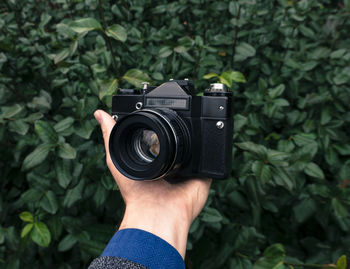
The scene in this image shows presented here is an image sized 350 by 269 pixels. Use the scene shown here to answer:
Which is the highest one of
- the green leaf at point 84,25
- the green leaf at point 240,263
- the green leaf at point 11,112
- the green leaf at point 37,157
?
the green leaf at point 84,25

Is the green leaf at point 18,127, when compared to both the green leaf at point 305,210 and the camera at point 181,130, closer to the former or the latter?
the camera at point 181,130

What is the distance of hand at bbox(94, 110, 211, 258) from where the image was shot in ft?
Result: 2.11

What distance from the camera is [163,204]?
717mm

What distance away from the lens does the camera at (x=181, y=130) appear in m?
0.70

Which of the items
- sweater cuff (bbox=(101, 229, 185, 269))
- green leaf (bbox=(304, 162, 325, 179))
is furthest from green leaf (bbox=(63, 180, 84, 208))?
green leaf (bbox=(304, 162, 325, 179))

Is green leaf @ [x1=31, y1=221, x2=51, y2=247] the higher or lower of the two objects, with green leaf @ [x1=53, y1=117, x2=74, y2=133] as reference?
lower

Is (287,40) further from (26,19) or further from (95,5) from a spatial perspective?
(26,19)

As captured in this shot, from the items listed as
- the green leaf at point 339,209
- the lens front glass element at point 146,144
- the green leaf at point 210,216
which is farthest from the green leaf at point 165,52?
the green leaf at point 339,209

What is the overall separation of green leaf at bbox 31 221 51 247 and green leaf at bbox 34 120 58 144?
0.97 ft

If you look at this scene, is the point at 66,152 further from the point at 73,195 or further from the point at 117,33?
the point at 117,33

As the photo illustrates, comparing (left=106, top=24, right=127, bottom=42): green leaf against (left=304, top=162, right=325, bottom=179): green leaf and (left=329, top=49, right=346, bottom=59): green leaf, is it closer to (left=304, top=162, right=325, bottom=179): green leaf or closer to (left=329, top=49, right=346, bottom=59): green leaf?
(left=304, top=162, right=325, bottom=179): green leaf

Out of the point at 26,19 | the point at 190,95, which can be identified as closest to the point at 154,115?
the point at 190,95

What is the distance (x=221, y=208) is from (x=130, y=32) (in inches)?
34.7

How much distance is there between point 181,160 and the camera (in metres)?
0.74
